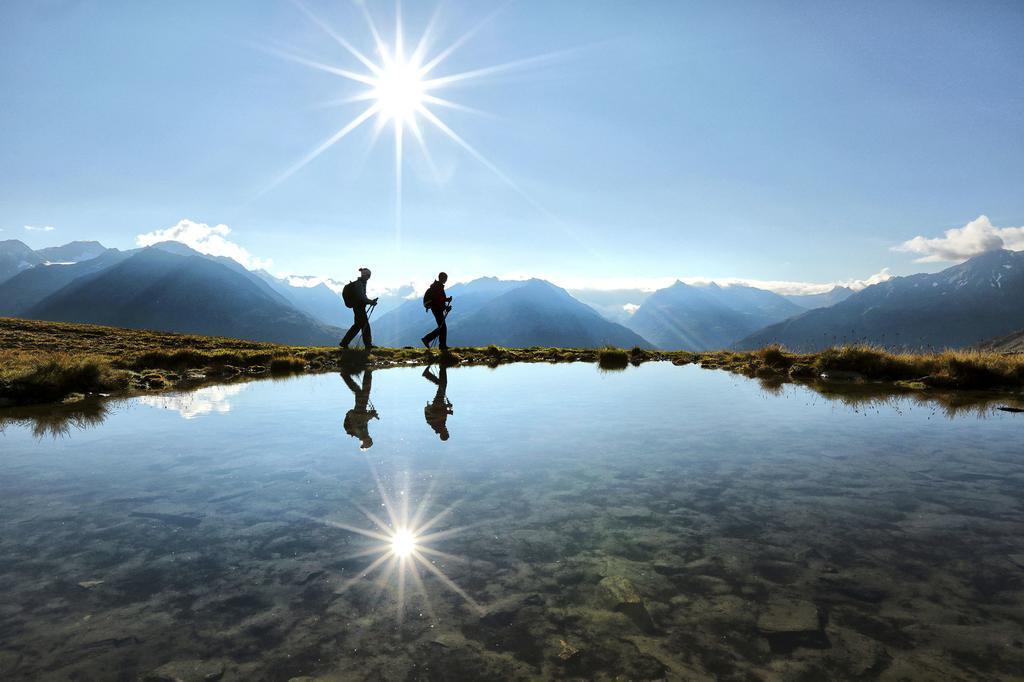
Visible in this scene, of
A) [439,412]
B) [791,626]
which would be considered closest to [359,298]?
[439,412]

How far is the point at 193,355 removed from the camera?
72.3ft

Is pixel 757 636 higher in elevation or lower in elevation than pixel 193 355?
lower

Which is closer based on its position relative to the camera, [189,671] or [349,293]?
[189,671]

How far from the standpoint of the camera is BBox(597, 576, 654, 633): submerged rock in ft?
12.4

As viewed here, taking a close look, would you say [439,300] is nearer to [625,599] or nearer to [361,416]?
[361,416]

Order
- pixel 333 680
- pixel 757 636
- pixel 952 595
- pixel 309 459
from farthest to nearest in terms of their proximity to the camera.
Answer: pixel 309 459 → pixel 952 595 → pixel 757 636 → pixel 333 680

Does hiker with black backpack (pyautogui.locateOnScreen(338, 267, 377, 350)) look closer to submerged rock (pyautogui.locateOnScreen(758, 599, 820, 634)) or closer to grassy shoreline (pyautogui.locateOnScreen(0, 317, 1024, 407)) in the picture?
grassy shoreline (pyautogui.locateOnScreen(0, 317, 1024, 407))

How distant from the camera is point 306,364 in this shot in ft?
75.8

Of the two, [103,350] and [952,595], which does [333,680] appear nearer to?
[952,595]

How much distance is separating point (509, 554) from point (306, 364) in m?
20.6

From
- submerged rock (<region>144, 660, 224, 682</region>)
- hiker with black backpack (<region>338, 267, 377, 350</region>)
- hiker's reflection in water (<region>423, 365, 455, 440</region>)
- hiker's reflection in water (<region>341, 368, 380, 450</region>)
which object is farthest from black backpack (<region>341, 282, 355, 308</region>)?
submerged rock (<region>144, 660, 224, 682</region>)

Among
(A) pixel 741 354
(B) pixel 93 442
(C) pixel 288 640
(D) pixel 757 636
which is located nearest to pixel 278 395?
(B) pixel 93 442

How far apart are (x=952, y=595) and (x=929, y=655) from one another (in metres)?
1.06

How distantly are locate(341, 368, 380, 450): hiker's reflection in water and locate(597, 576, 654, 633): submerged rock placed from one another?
5.59 metres
